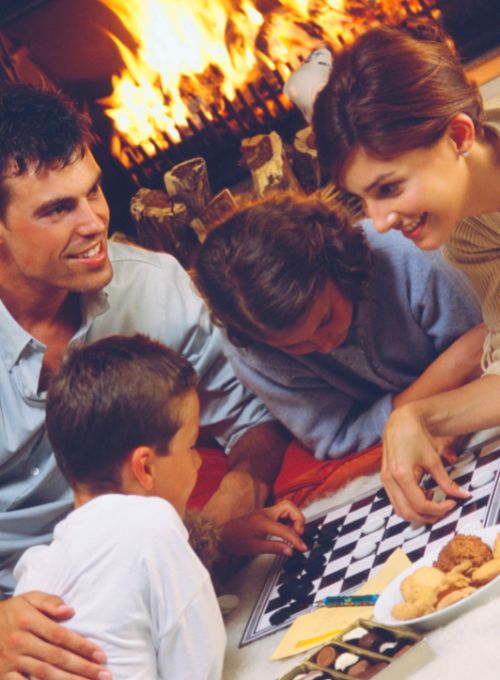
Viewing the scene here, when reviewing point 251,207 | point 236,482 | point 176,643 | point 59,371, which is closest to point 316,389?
point 236,482

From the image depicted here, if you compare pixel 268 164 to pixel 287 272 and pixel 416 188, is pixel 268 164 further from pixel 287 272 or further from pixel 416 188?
pixel 416 188

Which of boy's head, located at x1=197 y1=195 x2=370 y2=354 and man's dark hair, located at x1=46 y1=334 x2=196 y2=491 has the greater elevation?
man's dark hair, located at x1=46 y1=334 x2=196 y2=491

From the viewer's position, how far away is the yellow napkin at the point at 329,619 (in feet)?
4.95

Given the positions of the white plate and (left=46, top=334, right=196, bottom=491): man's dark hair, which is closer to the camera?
the white plate

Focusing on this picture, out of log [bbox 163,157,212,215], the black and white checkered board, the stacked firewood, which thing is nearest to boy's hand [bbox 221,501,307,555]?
the black and white checkered board

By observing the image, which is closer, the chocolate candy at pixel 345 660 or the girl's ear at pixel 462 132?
the chocolate candy at pixel 345 660

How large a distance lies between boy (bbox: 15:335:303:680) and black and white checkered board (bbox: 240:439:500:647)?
0.23 meters

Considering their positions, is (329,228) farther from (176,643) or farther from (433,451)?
(176,643)

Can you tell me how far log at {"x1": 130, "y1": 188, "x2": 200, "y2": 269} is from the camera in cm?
349

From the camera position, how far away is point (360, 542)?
1.74 m

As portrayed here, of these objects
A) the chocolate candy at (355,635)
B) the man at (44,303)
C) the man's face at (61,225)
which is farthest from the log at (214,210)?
the chocolate candy at (355,635)

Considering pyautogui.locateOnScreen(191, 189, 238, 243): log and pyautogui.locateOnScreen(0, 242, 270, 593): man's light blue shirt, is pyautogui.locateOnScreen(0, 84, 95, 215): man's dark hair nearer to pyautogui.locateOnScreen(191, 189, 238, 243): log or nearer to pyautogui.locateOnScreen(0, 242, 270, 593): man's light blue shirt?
pyautogui.locateOnScreen(0, 242, 270, 593): man's light blue shirt

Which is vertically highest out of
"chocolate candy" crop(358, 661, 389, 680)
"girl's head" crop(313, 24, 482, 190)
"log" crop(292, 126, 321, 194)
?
"girl's head" crop(313, 24, 482, 190)

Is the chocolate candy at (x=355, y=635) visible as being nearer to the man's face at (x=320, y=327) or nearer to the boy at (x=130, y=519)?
the boy at (x=130, y=519)
